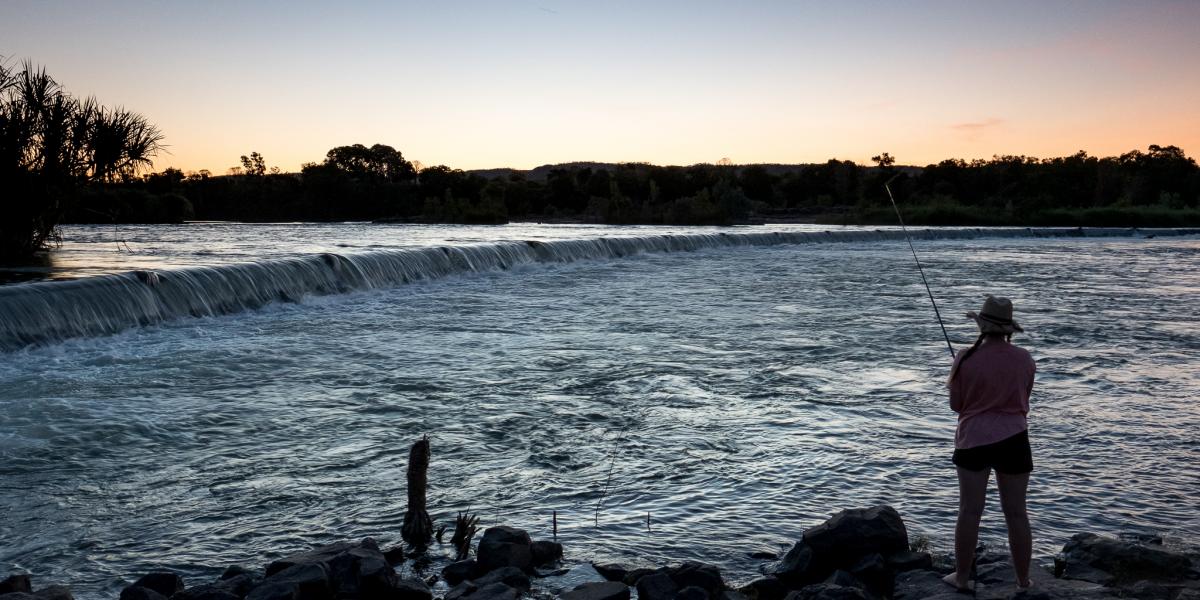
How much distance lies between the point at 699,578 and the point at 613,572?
1.57 feet

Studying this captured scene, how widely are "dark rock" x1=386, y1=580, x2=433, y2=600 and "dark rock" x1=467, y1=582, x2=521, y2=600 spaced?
0.25 m

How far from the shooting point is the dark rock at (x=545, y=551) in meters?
4.54

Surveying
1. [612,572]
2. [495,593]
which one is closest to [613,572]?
[612,572]

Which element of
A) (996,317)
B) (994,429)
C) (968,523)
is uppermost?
(996,317)

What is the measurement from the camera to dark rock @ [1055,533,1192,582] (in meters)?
4.26

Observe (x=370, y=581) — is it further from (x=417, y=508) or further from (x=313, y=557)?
(x=417, y=508)

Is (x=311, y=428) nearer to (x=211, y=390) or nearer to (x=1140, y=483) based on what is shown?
(x=211, y=390)

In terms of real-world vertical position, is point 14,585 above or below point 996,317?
below

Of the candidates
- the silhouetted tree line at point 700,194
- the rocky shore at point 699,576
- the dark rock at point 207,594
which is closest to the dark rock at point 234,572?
the rocky shore at point 699,576

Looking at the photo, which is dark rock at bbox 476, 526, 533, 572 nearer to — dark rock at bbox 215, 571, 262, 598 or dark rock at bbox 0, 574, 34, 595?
dark rock at bbox 215, 571, 262, 598

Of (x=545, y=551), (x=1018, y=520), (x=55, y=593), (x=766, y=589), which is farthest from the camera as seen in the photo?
(x=545, y=551)

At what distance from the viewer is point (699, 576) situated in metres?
4.12

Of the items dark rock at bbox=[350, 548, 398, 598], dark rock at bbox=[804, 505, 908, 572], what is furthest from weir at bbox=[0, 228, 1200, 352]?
dark rock at bbox=[804, 505, 908, 572]

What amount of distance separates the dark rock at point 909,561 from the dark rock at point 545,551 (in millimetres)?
1595
